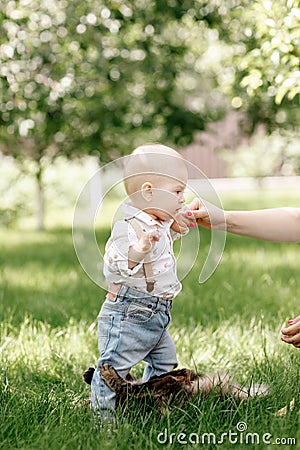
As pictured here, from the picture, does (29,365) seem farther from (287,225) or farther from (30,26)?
(30,26)

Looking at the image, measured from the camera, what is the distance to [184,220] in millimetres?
2600

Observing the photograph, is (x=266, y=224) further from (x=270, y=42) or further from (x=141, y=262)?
(x=270, y=42)

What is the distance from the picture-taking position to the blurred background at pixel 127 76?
4.74 meters

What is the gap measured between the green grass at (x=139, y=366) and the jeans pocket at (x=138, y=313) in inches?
12.3

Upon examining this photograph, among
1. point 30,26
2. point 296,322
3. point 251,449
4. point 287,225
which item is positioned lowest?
point 251,449

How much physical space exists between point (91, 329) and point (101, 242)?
3.94m

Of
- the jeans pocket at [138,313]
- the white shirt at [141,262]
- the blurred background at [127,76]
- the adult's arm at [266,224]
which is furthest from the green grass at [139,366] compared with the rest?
the blurred background at [127,76]

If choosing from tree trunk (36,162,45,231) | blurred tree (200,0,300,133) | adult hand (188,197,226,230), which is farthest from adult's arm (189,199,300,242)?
tree trunk (36,162,45,231)

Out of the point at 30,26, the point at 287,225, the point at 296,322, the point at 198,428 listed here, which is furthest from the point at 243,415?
the point at 30,26

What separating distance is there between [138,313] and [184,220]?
1.15 ft

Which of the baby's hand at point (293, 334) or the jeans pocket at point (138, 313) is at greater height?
the jeans pocket at point (138, 313)

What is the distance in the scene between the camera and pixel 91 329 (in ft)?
12.5

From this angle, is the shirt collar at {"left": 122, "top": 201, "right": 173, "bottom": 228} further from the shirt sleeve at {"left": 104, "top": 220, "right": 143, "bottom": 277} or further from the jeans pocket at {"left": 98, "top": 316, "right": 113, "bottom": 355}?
the jeans pocket at {"left": 98, "top": 316, "right": 113, "bottom": 355}

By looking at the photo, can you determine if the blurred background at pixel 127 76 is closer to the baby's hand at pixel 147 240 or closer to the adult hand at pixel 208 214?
the adult hand at pixel 208 214
